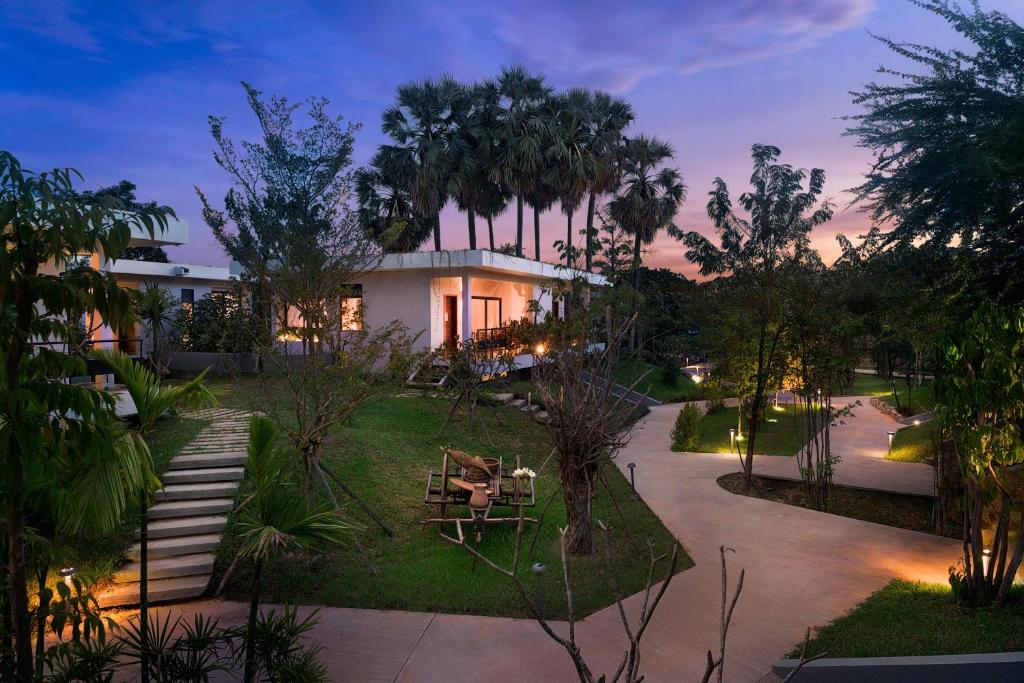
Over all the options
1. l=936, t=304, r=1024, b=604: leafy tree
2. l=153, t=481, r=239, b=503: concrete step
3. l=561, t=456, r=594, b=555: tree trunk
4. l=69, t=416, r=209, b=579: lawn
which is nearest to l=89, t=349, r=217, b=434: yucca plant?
l=69, t=416, r=209, b=579: lawn

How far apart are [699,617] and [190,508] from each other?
6.24 metres

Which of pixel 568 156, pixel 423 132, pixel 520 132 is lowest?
pixel 568 156

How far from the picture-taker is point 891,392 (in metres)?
29.6

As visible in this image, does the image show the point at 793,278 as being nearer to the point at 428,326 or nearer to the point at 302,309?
the point at 302,309

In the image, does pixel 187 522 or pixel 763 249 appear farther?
pixel 763 249

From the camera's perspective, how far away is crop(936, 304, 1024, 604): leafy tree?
570 centimetres

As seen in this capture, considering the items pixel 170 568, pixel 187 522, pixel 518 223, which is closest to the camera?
pixel 170 568

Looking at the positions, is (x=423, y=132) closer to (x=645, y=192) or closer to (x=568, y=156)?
(x=568, y=156)

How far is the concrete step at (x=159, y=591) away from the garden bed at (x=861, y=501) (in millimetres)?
9342

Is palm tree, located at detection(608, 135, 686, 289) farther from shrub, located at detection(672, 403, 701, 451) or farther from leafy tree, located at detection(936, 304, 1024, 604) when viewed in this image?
leafy tree, located at detection(936, 304, 1024, 604)

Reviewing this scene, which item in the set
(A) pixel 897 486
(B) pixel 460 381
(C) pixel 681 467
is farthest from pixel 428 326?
(A) pixel 897 486

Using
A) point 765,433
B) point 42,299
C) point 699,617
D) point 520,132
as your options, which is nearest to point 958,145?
point 699,617

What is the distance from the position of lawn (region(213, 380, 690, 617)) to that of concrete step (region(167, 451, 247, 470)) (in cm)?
104

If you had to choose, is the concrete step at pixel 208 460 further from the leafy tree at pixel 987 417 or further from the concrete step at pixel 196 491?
the leafy tree at pixel 987 417
